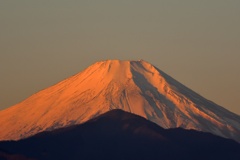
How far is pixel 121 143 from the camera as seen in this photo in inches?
5733

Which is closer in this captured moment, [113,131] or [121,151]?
[121,151]

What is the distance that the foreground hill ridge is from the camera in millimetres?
140000

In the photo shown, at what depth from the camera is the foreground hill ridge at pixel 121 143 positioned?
5512 inches

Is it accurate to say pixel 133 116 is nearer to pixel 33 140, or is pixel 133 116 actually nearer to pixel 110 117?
pixel 110 117

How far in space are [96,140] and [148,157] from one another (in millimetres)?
10811

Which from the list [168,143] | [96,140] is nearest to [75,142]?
[96,140]

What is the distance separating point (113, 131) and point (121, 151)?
9907mm

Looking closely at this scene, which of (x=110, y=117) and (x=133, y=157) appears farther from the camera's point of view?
(x=110, y=117)

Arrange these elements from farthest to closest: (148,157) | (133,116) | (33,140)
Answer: (133,116)
(33,140)
(148,157)

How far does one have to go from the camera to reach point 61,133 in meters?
152

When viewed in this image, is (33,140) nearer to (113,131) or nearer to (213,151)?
(113,131)

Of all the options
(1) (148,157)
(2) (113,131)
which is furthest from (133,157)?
(2) (113,131)

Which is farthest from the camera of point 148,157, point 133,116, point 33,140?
point 133,116

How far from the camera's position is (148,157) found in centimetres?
13888
